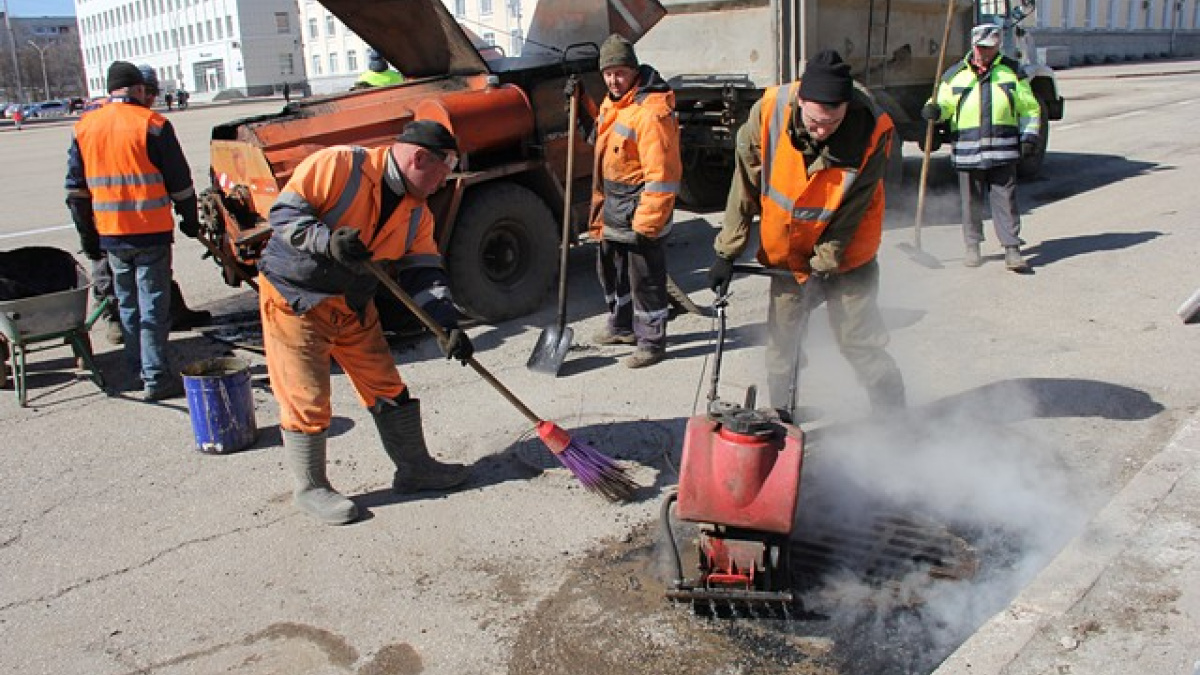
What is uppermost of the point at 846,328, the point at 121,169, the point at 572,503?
the point at 121,169

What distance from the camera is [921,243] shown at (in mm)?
8688

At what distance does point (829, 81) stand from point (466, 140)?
333cm

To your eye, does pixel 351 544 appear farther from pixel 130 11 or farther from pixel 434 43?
pixel 130 11

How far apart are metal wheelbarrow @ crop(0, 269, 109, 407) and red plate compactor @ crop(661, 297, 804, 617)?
13.6 feet

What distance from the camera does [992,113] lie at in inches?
289

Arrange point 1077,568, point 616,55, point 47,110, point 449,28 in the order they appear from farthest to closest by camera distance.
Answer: point 47,110, point 449,28, point 616,55, point 1077,568

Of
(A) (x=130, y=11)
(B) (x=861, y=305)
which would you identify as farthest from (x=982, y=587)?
(A) (x=130, y=11)

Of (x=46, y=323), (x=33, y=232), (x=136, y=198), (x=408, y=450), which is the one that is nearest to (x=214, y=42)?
(x=33, y=232)

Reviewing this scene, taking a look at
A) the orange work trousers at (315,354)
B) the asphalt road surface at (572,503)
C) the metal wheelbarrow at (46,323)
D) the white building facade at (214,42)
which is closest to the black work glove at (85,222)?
the metal wheelbarrow at (46,323)

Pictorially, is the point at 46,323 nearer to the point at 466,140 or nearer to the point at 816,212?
the point at 466,140

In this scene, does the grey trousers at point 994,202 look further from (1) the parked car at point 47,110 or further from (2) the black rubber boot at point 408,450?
(1) the parked car at point 47,110

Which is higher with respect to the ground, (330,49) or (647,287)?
(330,49)

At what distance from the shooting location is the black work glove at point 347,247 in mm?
3611

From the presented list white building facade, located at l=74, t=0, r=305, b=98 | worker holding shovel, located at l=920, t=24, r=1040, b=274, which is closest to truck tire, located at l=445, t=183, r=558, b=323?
Answer: worker holding shovel, located at l=920, t=24, r=1040, b=274
